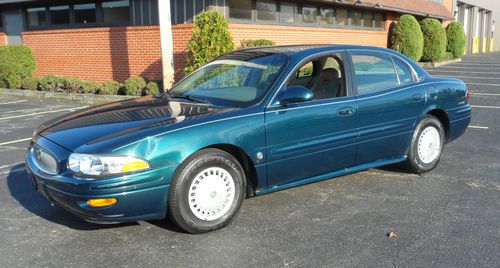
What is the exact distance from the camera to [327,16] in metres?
17.3

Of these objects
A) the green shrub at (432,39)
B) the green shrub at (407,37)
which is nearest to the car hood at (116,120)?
the green shrub at (407,37)

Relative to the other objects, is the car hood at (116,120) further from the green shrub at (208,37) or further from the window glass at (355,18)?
the window glass at (355,18)

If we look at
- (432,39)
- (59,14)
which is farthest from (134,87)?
(432,39)

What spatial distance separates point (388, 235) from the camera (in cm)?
388

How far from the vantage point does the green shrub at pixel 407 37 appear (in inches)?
872

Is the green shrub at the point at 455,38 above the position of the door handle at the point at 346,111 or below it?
above

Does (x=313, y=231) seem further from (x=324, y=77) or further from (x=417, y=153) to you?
(x=417, y=153)

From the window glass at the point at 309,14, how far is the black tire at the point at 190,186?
12607 mm

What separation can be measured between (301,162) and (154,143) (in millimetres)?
1447

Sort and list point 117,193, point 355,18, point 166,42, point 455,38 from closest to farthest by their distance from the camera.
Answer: point 117,193 < point 166,42 < point 355,18 < point 455,38

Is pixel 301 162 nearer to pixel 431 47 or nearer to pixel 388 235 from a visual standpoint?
pixel 388 235

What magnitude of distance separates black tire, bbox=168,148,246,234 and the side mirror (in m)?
0.71

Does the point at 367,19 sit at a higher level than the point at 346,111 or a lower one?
higher

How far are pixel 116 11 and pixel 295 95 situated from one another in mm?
11219
